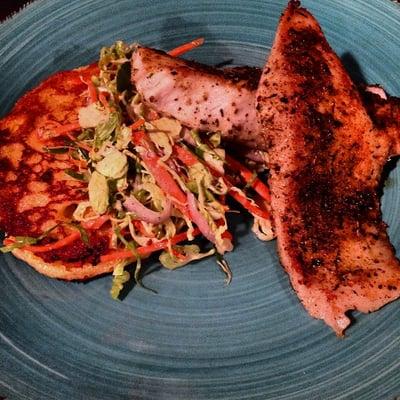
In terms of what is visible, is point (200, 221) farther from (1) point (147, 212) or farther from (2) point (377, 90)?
(2) point (377, 90)

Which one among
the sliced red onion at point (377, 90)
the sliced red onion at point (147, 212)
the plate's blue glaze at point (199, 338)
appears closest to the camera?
the plate's blue glaze at point (199, 338)

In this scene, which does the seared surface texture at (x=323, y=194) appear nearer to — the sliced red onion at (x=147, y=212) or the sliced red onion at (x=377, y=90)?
the sliced red onion at (x=377, y=90)

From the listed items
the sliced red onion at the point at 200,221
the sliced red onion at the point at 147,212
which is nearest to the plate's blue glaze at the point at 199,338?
the sliced red onion at the point at 200,221

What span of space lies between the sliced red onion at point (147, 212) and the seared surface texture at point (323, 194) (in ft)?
2.39

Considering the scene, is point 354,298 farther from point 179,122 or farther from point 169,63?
point 169,63

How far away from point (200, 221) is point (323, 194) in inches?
31.8

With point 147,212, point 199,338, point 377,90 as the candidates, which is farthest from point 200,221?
point 377,90

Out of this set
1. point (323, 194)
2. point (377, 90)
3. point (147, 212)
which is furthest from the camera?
point (377, 90)

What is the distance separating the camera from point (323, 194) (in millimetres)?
3314

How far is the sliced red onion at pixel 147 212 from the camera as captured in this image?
366 cm

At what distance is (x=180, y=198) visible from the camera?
3.72 meters

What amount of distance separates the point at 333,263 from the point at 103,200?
4.68 ft

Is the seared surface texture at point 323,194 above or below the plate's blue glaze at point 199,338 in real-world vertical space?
above

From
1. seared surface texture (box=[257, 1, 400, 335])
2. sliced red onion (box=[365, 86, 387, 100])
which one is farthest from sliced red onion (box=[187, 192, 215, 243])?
sliced red onion (box=[365, 86, 387, 100])
